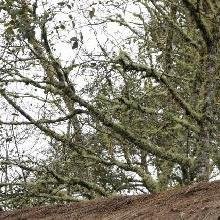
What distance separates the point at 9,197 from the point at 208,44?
13.5 ft

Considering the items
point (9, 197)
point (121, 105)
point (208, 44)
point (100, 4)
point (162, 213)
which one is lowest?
point (162, 213)

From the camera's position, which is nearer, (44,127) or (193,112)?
(193,112)

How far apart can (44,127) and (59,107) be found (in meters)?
0.71

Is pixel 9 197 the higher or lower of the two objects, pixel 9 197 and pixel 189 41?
the lower

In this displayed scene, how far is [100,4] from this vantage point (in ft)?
35.6

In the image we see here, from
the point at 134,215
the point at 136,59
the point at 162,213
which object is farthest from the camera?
the point at 136,59

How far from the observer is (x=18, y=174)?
37.2 feet

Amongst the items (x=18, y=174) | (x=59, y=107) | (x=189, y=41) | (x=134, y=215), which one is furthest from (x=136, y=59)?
(x=134, y=215)

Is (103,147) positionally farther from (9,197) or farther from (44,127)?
(9,197)

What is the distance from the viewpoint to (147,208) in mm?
5496

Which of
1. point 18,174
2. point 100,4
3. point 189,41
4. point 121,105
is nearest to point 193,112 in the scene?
point 121,105

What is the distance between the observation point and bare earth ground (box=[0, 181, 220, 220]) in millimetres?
4844

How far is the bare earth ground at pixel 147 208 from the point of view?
484cm

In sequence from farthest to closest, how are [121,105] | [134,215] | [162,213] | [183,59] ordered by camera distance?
[183,59]
[121,105]
[134,215]
[162,213]
